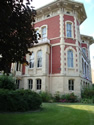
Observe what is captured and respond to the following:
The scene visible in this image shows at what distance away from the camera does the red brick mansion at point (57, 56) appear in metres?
16.9

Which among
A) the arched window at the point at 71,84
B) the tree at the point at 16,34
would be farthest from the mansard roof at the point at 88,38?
the tree at the point at 16,34

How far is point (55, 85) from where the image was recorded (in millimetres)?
16875

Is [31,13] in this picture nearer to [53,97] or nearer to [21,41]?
[21,41]

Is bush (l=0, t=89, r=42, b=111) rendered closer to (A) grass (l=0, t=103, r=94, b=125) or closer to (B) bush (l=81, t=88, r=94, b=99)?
(A) grass (l=0, t=103, r=94, b=125)

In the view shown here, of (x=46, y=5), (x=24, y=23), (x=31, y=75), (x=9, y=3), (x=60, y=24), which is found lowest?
(x=31, y=75)

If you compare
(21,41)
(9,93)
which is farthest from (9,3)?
(9,93)

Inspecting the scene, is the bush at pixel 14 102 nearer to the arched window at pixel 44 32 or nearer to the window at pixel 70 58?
the window at pixel 70 58

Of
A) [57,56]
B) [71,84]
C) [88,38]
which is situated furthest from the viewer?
[88,38]

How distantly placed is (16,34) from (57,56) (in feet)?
40.1

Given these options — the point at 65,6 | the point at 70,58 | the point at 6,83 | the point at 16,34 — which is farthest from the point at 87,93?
the point at 16,34

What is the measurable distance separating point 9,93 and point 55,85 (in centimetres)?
1017

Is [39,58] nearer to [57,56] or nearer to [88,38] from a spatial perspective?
[57,56]

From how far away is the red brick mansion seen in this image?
1688cm

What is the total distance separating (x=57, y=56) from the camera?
1767 cm
